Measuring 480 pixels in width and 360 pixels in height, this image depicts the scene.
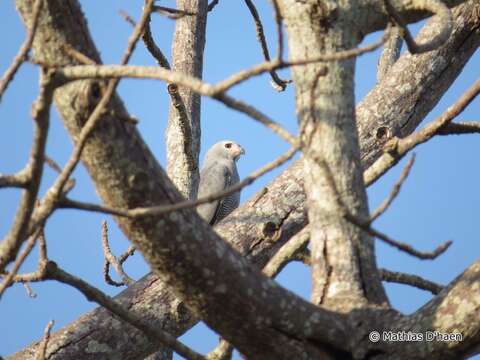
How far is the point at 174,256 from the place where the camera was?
7.09 feet

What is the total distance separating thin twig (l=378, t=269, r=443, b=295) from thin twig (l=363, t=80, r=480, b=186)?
0.40 metres

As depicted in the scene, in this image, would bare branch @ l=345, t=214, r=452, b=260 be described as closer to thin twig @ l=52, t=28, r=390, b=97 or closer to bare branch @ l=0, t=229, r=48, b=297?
thin twig @ l=52, t=28, r=390, b=97

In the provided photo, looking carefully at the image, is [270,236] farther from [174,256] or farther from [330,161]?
[174,256]

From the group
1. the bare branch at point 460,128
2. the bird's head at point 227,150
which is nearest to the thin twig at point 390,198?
the bare branch at point 460,128

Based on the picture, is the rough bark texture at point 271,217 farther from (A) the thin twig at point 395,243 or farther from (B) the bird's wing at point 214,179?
(B) the bird's wing at point 214,179

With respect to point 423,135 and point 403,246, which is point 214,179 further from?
point 403,246

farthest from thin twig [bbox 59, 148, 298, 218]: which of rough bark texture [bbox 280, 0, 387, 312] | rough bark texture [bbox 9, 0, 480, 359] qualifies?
rough bark texture [bbox 9, 0, 480, 359]

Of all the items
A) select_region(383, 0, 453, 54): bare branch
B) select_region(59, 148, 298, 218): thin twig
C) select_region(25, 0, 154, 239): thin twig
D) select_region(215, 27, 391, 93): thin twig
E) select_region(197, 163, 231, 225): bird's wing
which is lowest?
select_region(59, 148, 298, 218): thin twig

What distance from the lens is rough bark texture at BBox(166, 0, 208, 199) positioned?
5289mm

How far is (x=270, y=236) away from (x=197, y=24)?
248 centimetres

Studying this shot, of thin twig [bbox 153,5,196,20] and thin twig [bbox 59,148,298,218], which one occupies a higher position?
thin twig [bbox 153,5,196,20]

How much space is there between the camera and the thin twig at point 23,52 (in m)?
1.71

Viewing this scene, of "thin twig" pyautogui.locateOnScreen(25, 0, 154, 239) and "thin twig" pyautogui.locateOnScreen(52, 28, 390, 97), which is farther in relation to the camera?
"thin twig" pyautogui.locateOnScreen(25, 0, 154, 239)

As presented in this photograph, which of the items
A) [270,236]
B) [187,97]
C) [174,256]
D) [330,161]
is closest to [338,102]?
[330,161]
